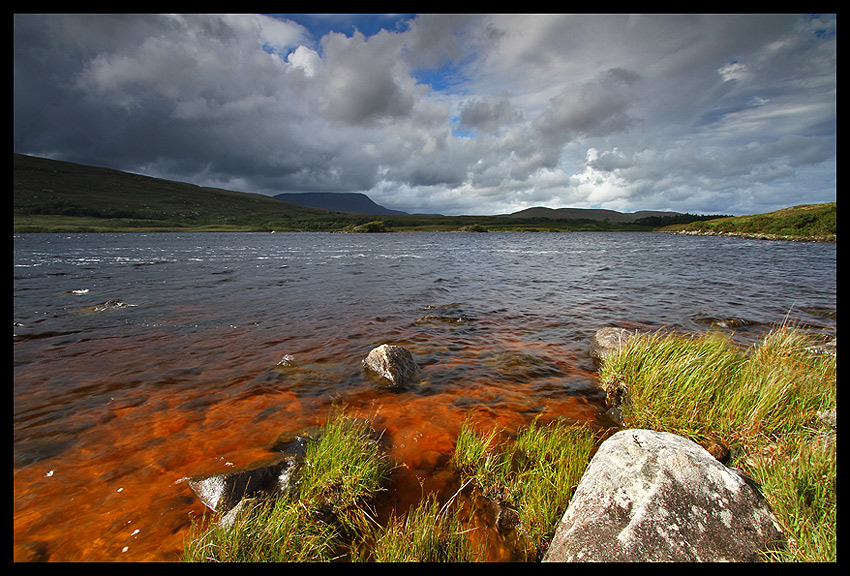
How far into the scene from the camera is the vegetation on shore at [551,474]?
3744 millimetres

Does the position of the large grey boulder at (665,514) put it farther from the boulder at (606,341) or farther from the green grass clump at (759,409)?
the boulder at (606,341)

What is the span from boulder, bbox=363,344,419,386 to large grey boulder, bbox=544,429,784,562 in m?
5.87

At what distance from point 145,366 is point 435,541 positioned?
36.7ft

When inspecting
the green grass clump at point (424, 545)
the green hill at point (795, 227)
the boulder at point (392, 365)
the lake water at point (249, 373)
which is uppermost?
the green hill at point (795, 227)

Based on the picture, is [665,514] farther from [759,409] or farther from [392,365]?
[392,365]

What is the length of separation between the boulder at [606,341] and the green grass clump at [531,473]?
511cm

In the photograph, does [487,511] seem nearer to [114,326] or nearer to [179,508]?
[179,508]

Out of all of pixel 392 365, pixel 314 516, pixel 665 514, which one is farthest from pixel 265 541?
pixel 392 365

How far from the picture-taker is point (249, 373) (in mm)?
10297

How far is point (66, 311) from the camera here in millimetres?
17266

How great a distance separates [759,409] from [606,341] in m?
6.03

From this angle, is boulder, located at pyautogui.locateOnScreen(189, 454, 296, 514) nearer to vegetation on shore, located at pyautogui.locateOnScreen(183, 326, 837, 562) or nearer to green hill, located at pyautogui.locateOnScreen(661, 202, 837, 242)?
vegetation on shore, located at pyautogui.locateOnScreen(183, 326, 837, 562)

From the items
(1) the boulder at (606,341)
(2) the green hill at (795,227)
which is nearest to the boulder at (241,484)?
(1) the boulder at (606,341)
